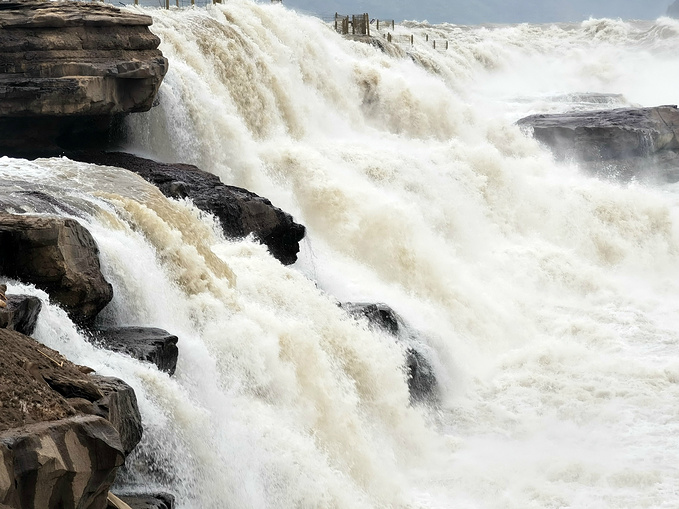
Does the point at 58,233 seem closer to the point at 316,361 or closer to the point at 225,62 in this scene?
the point at 316,361

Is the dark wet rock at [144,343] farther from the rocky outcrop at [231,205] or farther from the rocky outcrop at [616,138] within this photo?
the rocky outcrop at [616,138]

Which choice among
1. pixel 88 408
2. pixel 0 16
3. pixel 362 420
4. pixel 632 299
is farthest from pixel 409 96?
pixel 88 408

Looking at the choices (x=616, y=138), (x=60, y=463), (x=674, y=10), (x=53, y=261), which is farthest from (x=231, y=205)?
(x=674, y=10)

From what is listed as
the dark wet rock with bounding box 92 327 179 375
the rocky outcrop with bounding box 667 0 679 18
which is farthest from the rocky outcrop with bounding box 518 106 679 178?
the rocky outcrop with bounding box 667 0 679 18

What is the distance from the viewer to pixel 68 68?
1301cm

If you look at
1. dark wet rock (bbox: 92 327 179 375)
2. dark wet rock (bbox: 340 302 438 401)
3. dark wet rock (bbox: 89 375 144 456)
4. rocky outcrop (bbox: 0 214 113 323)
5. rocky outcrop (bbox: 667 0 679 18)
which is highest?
rocky outcrop (bbox: 0 214 113 323)

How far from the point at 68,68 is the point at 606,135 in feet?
51.1

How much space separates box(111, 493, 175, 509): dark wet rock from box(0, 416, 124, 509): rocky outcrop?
32.6 inches

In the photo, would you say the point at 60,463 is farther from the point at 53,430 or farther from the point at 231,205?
the point at 231,205

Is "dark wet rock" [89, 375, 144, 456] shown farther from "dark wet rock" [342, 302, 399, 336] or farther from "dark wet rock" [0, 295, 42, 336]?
"dark wet rock" [342, 302, 399, 336]

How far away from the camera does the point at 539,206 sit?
778 inches

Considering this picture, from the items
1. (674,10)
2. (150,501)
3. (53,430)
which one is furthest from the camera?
(674,10)

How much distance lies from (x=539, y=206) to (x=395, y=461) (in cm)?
1086

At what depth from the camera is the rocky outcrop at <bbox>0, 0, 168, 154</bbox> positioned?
1286 cm
